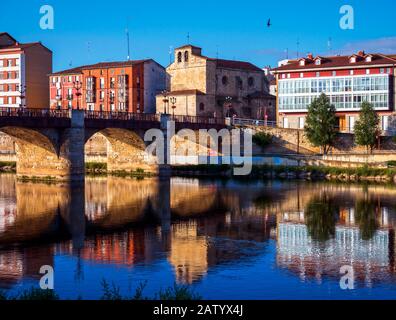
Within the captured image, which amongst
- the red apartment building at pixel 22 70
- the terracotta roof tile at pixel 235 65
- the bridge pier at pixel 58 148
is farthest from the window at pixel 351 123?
the red apartment building at pixel 22 70

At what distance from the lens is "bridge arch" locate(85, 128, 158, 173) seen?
6350 cm

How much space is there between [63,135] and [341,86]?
116ft

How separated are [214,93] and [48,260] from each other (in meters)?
66.9

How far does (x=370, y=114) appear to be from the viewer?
225 feet

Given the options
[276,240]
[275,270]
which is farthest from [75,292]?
[276,240]

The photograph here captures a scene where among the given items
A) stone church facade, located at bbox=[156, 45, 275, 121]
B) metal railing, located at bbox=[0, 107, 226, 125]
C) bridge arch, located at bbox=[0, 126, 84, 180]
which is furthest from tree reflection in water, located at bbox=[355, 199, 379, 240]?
stone church facade, located at bbox=[156, 45, 275, 121]

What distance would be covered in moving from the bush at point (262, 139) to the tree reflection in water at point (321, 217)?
30331mm

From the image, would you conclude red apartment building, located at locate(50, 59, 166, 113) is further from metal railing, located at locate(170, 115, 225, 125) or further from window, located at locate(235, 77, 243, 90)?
metal railing, located at locate(170, 115, 225, 125)

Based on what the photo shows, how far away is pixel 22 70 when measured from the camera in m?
90.6

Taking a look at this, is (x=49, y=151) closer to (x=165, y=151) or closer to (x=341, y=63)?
(x=165, y=151)

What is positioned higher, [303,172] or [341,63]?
[341,63]

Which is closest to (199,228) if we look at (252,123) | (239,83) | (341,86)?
(341,86)

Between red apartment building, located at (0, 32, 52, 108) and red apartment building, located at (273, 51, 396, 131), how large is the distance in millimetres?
33672

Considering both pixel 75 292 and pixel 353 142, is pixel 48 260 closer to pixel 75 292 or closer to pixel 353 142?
pixel 75 292
